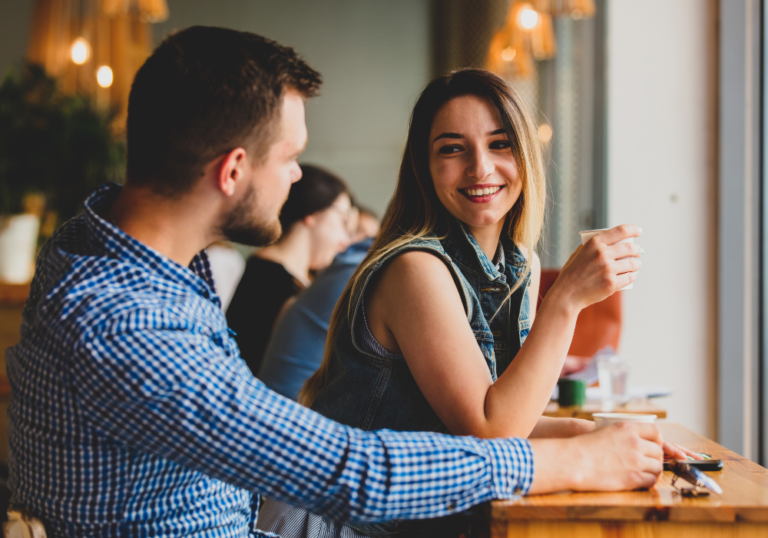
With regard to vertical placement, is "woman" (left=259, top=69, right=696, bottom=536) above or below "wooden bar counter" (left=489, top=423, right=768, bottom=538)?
above

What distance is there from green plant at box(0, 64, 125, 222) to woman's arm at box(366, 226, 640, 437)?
3.64 metres

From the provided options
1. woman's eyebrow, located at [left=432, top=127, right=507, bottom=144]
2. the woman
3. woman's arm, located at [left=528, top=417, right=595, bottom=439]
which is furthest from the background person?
woman's arm, located at [left=528, top=417, right=595, bottom=439]

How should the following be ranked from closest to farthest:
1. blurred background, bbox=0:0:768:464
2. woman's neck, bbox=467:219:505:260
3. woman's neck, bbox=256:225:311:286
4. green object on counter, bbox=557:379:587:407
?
woman's neck, bbox=467:219:505:260 < green object on counter, bbox=557:379:587:407 < blurred background, bbox=0:0:768:464 < woman's neck, bbox=256:225:311:286

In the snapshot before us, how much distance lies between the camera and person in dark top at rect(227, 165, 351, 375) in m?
2.78

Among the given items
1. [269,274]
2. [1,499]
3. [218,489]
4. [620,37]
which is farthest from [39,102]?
[218,489]

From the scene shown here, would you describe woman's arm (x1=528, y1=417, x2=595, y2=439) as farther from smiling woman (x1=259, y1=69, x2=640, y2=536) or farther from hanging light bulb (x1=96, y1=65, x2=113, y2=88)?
hanging light bulb (x1=96, y1=65, x2=113, y2=88)

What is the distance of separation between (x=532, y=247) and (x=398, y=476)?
0.81m

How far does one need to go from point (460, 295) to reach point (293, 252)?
1.84 metres

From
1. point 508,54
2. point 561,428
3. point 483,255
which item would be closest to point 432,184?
point 483,255

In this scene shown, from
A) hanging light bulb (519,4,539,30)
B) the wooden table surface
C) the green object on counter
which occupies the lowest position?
the wooden table surface

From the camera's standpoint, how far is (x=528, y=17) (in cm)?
389

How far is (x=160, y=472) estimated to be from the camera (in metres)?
0.89

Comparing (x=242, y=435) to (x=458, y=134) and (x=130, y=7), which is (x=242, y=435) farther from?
(x=130, y=7)

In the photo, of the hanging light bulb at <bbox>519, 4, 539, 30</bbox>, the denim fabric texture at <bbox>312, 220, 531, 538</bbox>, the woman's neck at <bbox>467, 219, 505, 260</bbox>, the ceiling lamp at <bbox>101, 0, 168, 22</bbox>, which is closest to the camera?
the denim fabric texture at <bbox>312, 220, 531, 538</bbox>
